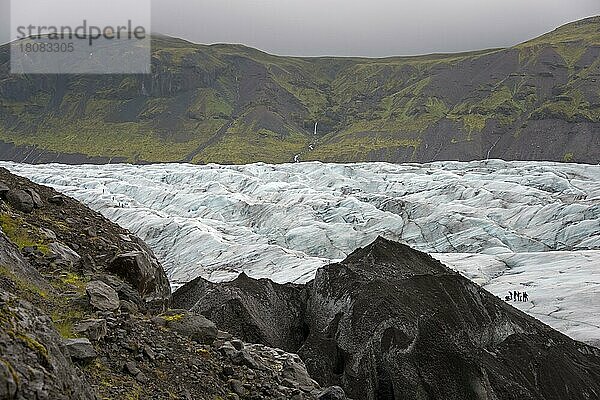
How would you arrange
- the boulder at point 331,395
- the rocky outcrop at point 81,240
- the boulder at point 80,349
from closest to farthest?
1. the boulder at point 80,349
2. the boulder at point 331,395
3. the rocky outcrop at point 81,240

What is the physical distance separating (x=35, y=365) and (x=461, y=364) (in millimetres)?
11121

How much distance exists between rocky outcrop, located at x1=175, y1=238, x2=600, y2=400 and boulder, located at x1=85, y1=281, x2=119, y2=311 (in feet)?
23.0

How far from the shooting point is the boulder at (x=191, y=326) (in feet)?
27.7

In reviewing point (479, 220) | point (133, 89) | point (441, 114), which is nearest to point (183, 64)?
point (133, 89)

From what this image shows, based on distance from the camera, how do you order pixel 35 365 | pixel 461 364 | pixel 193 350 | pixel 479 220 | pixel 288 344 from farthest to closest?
1. pixel 479 220
2. pixel 288 344
3. pixel 461 364
4. pixel 193 350
5. pixel 35 365

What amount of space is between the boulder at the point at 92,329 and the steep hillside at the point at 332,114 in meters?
123

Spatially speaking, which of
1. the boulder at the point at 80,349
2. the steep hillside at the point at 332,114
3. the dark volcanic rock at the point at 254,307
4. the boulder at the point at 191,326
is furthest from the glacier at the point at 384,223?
the steep hillside at the point at 332,114

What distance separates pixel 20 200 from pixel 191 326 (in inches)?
175

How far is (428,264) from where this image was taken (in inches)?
694

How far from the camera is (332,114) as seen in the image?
18775 centimetres

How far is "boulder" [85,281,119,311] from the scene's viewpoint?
773 centimetres

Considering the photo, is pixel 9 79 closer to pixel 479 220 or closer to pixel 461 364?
pixel 479 220

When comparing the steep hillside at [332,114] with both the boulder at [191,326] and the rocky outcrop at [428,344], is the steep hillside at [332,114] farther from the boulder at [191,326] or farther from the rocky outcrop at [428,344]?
the boulder at [191,326]

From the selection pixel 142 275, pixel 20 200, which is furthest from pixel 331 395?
pixel 20 200
